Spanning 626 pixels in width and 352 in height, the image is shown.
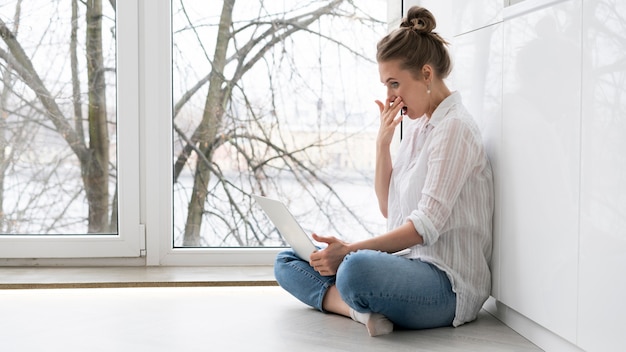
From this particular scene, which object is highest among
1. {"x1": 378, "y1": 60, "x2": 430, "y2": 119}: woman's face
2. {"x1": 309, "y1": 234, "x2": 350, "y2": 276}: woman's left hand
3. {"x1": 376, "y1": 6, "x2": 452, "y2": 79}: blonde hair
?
{"x1": 376, "y1": 6, "x2": 452, "y2": 79}: blonde hair

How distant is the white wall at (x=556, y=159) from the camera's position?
1.65 meters

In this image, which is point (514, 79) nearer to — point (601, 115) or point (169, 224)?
point (601, 115)

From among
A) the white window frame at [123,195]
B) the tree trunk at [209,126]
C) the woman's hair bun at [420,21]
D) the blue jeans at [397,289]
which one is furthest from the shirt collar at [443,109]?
the white window frame at [123,195]

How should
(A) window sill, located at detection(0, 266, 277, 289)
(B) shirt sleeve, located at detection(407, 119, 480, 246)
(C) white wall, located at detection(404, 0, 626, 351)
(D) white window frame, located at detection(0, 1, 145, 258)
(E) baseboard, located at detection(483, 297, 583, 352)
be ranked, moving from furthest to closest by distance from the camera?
(D) white window frame, located at detection(0, 1, 145, 258)
(A) window sill, located at detection(0, 266, 277, 289)
(B) shirt sleeve, located at detection(407, 119, 480, 246)
(E) baseboard, located at detection(483, 297, 583, 352)
(C) white wall, located at detection(404, 0, 626, 351)

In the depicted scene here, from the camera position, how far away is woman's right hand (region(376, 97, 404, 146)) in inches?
93.3

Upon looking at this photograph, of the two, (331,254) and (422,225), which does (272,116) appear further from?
(422,225)

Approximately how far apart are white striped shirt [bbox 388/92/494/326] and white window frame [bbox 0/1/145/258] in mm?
1220

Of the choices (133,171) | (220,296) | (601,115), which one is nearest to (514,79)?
(601,115)

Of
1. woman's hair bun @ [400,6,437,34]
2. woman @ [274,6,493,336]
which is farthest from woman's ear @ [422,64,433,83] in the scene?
woman's hair bun @ [400,6,437,34]

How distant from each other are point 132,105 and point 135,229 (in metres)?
0.48

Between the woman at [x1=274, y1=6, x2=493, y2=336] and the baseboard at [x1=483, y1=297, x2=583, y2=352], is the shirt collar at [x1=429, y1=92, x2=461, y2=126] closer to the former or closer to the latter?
the woman at [x1=274, y1=6, x2=493, y2=336]

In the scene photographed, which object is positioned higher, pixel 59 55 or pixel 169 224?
pixel 59 55

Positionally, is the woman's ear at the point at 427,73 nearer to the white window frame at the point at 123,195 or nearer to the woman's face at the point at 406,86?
the woman's face at the point at 406,86

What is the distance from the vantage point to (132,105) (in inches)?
121
